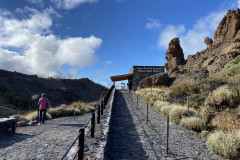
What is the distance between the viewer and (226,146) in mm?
5152

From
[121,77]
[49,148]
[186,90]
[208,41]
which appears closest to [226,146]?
[49,148]

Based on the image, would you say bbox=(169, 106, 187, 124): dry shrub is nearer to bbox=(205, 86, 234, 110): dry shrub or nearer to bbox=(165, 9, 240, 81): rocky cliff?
bbox=(205, 86, 234, 110): dry shrub

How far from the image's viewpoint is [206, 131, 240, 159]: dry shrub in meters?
4.96

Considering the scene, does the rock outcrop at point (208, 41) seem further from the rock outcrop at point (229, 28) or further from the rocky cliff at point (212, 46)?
the rock outcrop at point (229, 28)

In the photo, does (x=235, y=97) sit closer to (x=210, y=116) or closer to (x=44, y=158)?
(x=210, y=116)

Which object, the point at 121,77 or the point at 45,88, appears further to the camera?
the point at 45,88

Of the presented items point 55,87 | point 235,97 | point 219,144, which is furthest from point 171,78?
point 55,87

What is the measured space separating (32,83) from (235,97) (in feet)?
196

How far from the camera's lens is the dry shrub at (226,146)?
4.96 m

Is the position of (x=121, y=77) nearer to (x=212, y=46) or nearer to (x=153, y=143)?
(x=212, y=46)

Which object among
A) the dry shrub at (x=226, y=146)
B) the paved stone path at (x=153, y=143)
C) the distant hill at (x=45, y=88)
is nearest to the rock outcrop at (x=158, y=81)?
the paved stone path at (x=153, y=143)

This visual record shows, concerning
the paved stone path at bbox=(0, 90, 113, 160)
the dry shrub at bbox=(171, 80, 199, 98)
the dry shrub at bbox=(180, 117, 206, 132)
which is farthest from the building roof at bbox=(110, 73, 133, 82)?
the paved stone path at bbox=(0, 90, 113, 160)

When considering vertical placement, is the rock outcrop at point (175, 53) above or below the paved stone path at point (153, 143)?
above

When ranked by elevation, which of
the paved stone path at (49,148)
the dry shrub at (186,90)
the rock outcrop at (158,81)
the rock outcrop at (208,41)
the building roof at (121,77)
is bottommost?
the paved stone path at (49,148)
